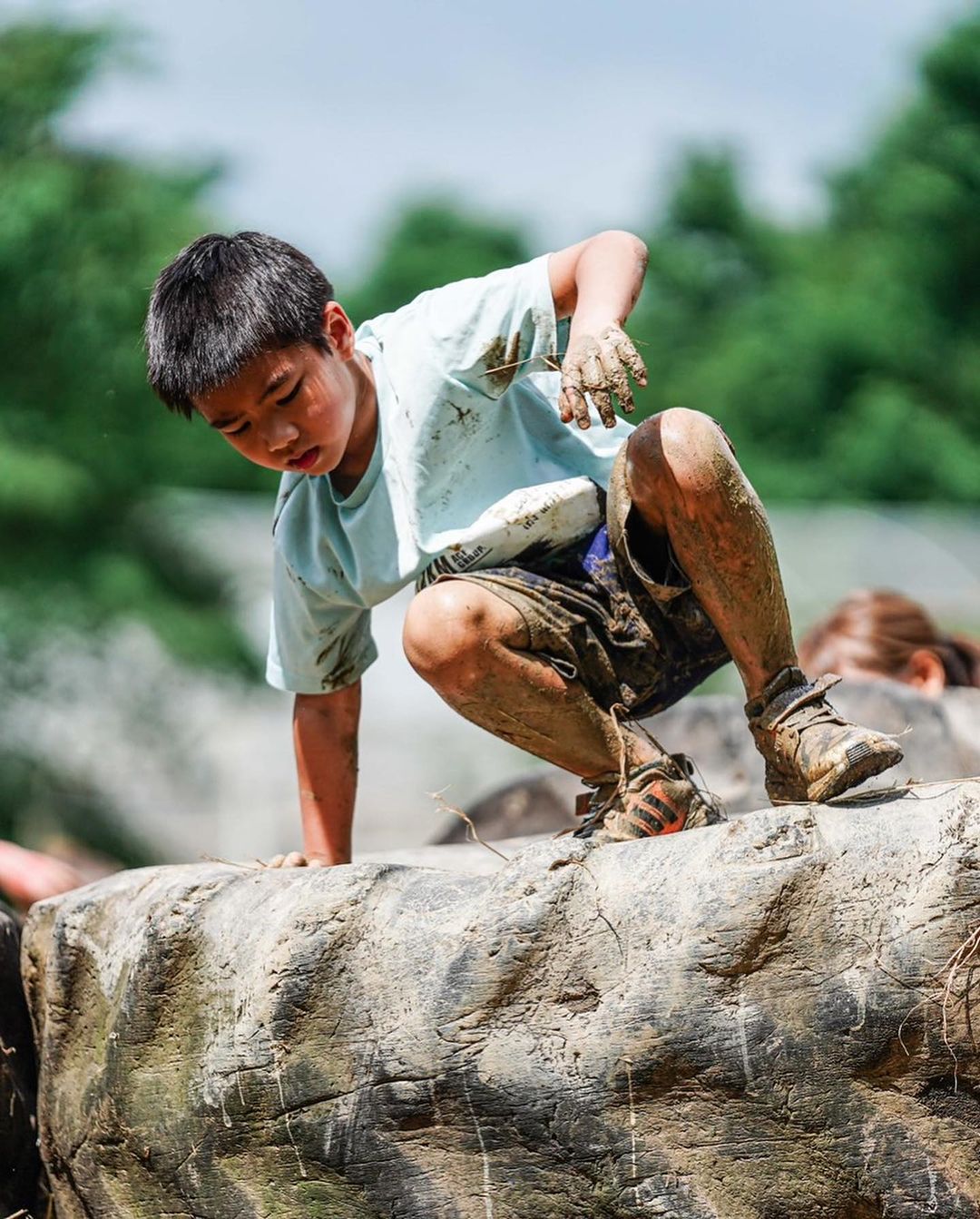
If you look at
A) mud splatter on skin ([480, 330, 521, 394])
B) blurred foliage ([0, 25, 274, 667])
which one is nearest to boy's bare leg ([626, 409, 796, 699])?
mud splatter on skin ([480, 330, 521, 394])

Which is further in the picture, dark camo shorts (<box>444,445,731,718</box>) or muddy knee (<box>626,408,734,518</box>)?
dark camo shorts (<box>444,445,731,718</box>)

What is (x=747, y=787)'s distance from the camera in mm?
4270

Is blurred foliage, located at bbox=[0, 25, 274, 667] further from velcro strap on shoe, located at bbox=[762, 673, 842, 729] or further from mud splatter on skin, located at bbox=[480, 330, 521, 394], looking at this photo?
velcro strap on shoe, located at bbox=[762, 673, 842, 729]

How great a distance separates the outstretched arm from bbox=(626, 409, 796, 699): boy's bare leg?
12 cm

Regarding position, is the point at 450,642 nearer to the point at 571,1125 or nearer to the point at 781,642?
the point at 781,642

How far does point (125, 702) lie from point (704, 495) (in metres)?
7.23

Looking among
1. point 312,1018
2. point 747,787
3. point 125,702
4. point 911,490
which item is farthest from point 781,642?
point 911,490

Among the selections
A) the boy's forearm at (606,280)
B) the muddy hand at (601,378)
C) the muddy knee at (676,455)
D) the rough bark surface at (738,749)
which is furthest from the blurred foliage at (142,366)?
the muddy hand at (601,378)

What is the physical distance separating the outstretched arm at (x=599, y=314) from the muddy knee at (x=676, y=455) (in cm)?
9

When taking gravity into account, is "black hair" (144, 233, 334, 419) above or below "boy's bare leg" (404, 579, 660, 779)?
above

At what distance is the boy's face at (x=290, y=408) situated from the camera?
2.51 meters

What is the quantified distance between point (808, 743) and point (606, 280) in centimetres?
74

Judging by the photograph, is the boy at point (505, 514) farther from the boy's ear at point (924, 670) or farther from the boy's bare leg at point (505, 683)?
the boy's ear at point (924, 670)

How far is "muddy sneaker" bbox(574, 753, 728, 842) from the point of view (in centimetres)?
256
